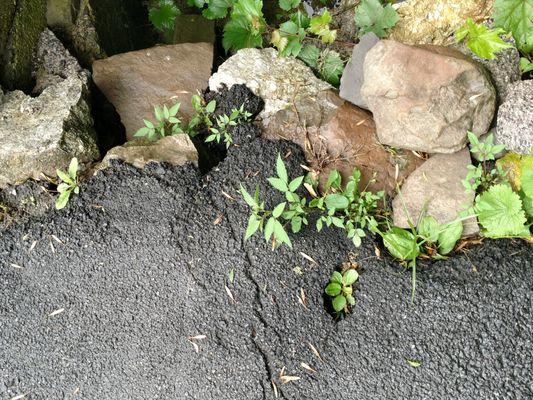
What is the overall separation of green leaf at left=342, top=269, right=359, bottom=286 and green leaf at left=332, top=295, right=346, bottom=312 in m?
0.07

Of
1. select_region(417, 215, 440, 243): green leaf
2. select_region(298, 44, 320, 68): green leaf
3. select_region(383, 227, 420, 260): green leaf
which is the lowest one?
select_region(383, 227, 420, 260): green leaf

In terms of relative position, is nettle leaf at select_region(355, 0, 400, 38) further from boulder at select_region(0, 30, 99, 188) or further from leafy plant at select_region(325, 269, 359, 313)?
boulder at select_region(0, 30, 99, 188)

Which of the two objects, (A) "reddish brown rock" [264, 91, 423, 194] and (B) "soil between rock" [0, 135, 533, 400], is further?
(A) "reddish brown rock" [264, 91, 423, 194]

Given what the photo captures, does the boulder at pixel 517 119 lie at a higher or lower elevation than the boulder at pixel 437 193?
higher

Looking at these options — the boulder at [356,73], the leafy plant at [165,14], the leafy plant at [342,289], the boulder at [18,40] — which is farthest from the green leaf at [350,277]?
the leafy plant at [165,14]

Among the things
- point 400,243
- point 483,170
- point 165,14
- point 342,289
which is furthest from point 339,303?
point 165,14

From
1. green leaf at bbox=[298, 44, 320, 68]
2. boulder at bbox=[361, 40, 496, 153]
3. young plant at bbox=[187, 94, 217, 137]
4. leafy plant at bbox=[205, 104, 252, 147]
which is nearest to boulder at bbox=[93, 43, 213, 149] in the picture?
young plant at bbox=[187, 94, 217, 137]

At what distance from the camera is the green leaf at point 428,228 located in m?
2.23

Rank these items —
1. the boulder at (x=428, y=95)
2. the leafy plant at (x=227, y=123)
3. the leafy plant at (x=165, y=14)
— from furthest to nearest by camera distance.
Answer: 1. the leafy plant at (x=165, y=14)
2. the leafy plant at (x=227, y=123)
3. the boulder at (x=428, y=95)

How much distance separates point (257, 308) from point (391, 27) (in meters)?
1.59

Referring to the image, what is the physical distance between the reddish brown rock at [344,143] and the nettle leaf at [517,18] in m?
0.70

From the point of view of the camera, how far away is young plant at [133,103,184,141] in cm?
251

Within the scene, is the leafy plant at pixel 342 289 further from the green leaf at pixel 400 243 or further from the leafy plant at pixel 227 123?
the leafy plant at pixel 227 123

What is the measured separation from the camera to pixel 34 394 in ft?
7.62
